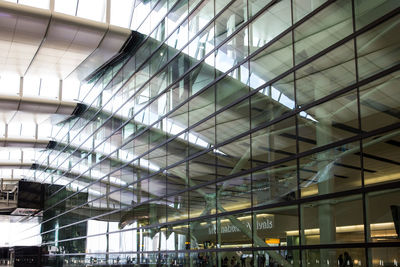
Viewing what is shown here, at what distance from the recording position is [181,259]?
18328mm

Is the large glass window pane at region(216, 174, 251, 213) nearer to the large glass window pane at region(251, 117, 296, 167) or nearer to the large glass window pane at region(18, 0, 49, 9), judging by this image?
the large glass window pane at region(251, 117, 296, 167)

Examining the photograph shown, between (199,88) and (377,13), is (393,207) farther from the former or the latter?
(199,88)

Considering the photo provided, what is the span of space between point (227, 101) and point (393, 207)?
24.1 ft

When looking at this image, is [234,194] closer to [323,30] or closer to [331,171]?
[331,171]

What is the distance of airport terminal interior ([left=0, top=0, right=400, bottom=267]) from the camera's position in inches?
423

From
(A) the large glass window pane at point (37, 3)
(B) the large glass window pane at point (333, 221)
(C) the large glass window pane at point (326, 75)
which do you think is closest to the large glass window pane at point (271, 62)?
(C) the large glass window pane at point (326, 75)

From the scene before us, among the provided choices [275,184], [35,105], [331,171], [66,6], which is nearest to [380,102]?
[331,171]

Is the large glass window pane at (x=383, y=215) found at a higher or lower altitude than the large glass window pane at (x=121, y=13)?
lower

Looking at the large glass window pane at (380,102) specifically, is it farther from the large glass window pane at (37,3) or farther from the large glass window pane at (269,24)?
the large glass window pane at (37,3)

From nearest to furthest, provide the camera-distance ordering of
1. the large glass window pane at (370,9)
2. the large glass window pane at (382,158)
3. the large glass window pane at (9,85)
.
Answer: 1. the large glass window pane at (382,158)
2. the large glass window pane at (370,9)
3. the large glass window pane at (9,85)

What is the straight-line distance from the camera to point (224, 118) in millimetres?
16203

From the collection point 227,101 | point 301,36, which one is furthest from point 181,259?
point 301,36

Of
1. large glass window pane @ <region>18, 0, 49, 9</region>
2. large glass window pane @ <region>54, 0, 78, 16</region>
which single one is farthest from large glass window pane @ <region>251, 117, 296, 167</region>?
large glass window pane @ <region>54, 0, 78, 16</region>

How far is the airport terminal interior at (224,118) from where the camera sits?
1073 centimetres
